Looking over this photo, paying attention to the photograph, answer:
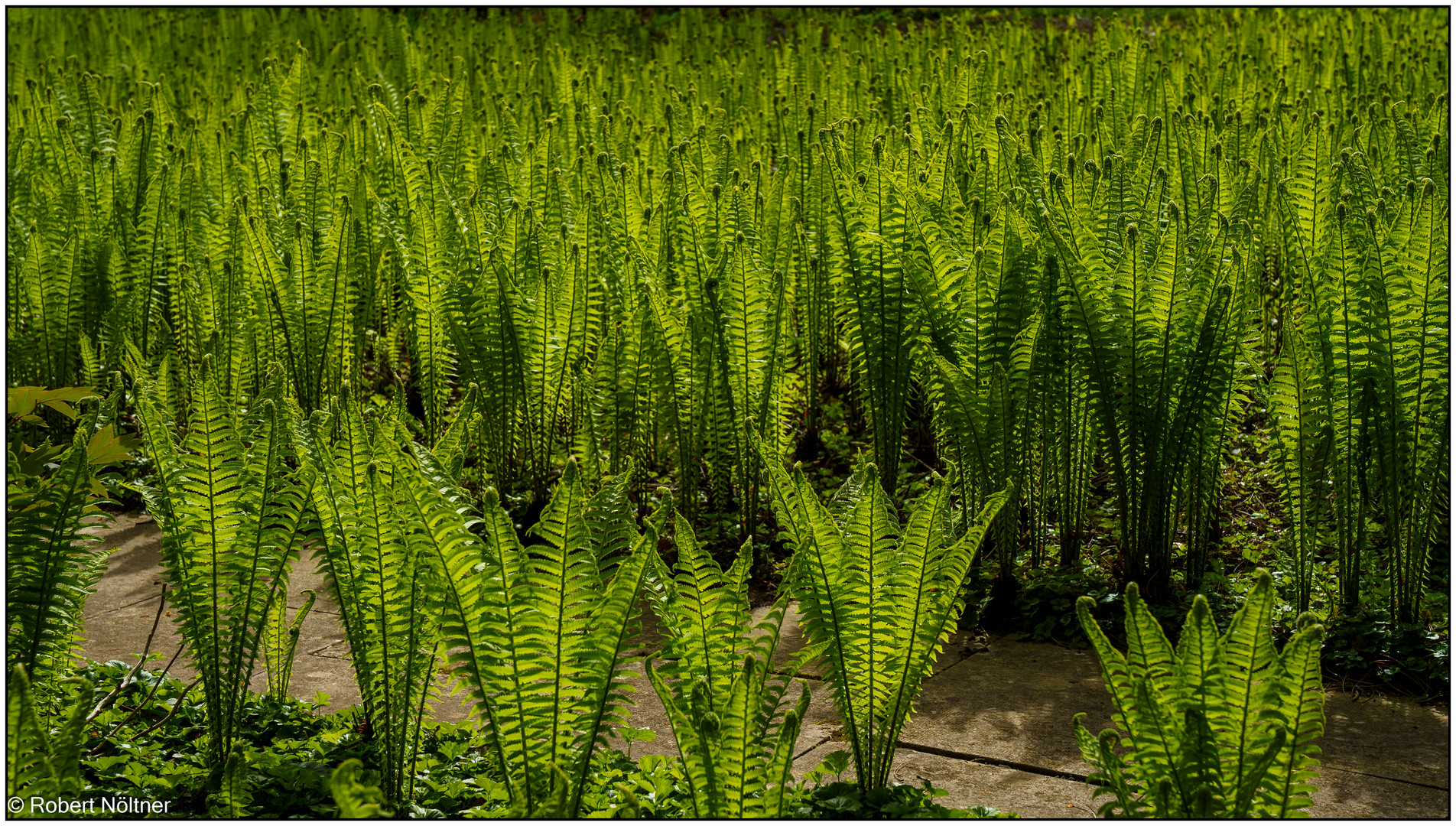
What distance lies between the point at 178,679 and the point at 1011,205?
2.42m

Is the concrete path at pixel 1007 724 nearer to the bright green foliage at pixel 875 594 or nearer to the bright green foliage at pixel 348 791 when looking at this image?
the bright green foliage at pixel 875 594

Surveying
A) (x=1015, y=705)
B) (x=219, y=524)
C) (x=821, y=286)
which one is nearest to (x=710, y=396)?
(x=821, y=286)

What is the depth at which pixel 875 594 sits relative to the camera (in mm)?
2141

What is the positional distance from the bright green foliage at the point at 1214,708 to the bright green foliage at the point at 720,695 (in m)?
0.50

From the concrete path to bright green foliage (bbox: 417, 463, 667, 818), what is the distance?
35cm

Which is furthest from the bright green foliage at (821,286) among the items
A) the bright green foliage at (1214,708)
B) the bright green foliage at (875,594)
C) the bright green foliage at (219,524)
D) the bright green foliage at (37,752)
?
the bright green foliage at (1214,708)

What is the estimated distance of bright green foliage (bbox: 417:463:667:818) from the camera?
195cm

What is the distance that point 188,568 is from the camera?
2.26m

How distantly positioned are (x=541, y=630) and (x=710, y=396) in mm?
1567

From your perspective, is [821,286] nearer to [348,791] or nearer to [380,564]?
[380,564]

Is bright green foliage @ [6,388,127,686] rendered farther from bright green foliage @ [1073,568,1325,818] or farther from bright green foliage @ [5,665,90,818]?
bright green foliage @ [1073,568,1325,818]

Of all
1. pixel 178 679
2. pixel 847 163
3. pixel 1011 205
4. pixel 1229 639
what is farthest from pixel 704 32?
pixel 1229 639

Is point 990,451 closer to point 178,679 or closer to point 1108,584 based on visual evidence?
point 1108,584

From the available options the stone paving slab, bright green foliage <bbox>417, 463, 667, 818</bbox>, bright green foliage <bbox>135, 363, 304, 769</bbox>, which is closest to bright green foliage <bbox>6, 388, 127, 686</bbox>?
bright green foliage <bbox>135, 363, 304, 769</bbox>
